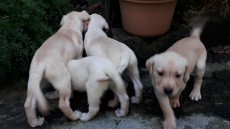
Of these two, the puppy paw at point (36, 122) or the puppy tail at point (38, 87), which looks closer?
the puppy tail at point (38, 87)

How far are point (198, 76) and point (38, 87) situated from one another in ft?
5.50

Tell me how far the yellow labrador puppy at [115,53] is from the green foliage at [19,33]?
70 centimetres

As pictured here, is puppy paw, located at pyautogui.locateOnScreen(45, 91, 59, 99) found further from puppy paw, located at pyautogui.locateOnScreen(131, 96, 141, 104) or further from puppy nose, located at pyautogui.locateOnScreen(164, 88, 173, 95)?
puppy nose, located at pyautogui.locateOnScreen(164, 88, 173, 95)

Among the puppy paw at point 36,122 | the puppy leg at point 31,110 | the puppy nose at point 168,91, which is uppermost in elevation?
the puppy nose at point 168,91

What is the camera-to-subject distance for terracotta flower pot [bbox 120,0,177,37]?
4129mm

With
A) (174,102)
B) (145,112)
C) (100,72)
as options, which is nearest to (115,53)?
(100,72)

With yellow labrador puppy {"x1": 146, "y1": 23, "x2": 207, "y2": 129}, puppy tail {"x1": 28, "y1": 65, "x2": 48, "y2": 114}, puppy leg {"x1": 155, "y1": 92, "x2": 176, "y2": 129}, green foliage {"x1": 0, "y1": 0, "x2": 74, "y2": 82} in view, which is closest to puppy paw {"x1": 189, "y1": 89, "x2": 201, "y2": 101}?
yellow labrador puppy {"x1": 146, "y1": 23, "x2": 207, "y2": 129}

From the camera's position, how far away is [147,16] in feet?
13.8

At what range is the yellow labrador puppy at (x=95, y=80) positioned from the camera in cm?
332

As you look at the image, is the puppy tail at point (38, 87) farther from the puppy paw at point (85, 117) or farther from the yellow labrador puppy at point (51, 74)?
the puppy paw at point (85, 117)

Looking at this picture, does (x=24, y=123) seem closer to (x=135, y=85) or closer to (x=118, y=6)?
(x=135, y=85)

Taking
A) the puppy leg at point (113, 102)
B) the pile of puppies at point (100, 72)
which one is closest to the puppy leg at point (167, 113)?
the pile of puppies at point (100, 72)

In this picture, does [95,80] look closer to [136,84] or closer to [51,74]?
[51,74]

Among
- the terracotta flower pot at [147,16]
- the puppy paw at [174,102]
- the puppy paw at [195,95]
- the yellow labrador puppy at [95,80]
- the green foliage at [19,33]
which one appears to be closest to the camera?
the yellow labrador puppy at [95,80]
